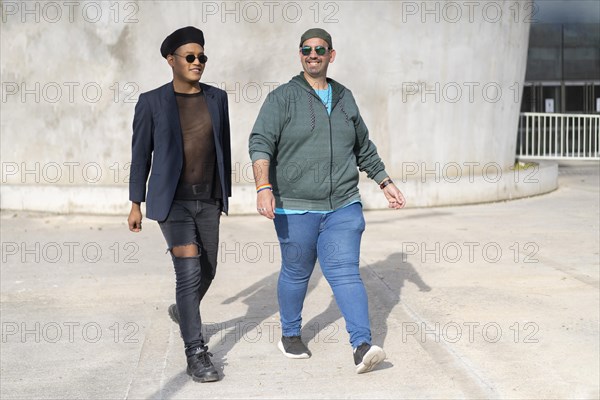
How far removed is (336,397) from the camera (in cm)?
487

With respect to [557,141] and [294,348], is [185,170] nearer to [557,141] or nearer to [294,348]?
[294,348]

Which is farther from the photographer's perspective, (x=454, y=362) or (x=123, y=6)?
(x=123, y=6)

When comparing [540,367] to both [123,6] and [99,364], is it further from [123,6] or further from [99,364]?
[123,6]

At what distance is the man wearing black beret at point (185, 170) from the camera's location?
17.0 feet

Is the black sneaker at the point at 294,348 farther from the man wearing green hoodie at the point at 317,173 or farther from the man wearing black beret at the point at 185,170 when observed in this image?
the man wearing black beret at the point at 185,170

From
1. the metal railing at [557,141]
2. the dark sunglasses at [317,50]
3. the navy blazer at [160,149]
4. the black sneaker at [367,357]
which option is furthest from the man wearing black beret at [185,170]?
the metal railing at [557,141]

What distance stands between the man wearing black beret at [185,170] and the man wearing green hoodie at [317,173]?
260 mm

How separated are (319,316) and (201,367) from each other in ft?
5.04

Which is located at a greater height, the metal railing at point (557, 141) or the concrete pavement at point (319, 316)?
the metal railing at point (557, 141)

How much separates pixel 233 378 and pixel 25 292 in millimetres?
2804

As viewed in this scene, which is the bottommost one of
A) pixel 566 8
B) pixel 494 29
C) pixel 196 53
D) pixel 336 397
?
pixel 336 397

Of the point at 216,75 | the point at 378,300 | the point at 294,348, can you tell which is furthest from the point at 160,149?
the point at 216,75

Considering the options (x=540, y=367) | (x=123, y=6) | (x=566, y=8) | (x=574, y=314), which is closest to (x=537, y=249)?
(x=574, y=314)

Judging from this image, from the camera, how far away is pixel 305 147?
5.30 meters
